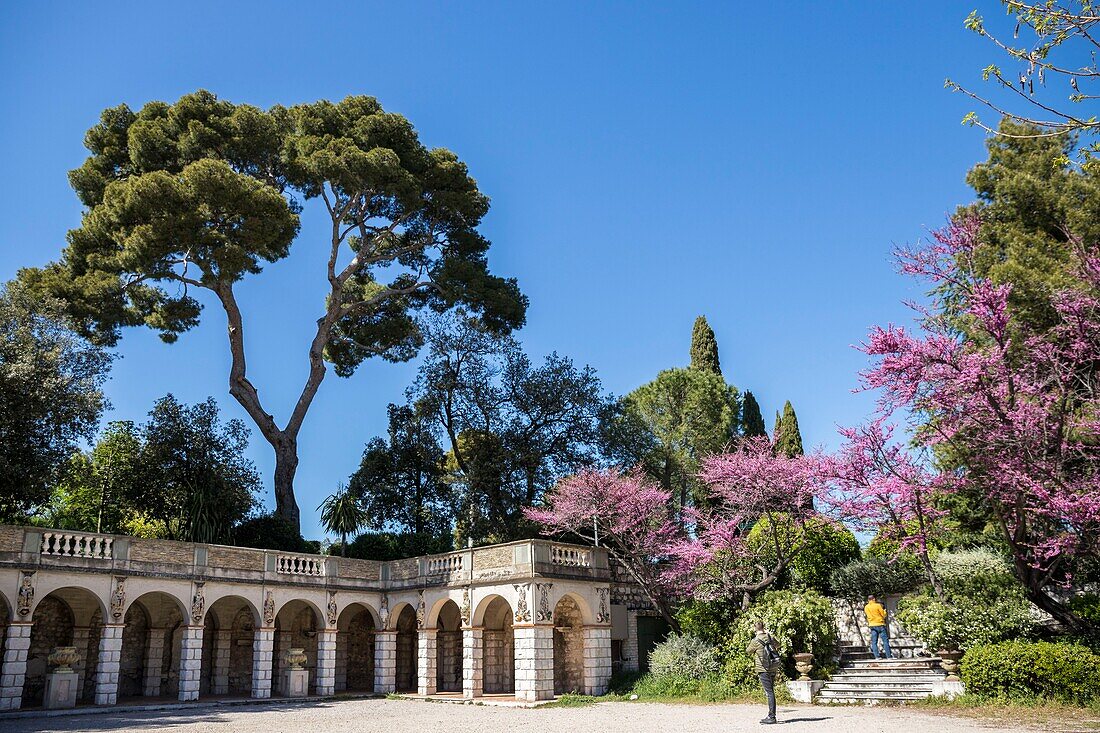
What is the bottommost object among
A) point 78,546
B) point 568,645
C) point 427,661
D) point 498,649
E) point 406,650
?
point 427,661

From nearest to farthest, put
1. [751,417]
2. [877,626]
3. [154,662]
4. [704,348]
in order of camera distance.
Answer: [877,626] < [154,662] < [751,417] < [704,348]

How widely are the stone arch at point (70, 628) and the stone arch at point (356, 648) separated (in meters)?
7.78

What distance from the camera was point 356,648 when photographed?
28922mm

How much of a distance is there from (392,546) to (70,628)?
1096 cm

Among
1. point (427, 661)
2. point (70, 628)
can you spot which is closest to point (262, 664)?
point (427, 661)

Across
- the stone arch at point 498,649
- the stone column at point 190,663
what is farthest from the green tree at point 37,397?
the stone arch at point 498,649

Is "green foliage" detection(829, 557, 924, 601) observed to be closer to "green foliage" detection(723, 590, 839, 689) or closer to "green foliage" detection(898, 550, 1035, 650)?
"green foliage" detection(723, 590, 839, 689)

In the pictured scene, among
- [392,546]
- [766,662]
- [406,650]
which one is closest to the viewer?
[766,662]

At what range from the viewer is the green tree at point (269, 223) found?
1083 inches

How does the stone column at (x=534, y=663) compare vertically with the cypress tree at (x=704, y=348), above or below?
below

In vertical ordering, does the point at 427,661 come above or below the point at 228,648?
below

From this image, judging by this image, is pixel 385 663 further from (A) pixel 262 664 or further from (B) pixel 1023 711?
(B) pixel 1023 711

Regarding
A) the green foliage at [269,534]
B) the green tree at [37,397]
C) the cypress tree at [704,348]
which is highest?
the cypress tree at [704,348]

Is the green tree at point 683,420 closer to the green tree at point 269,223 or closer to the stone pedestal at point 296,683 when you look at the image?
the green tree at point 269,223
